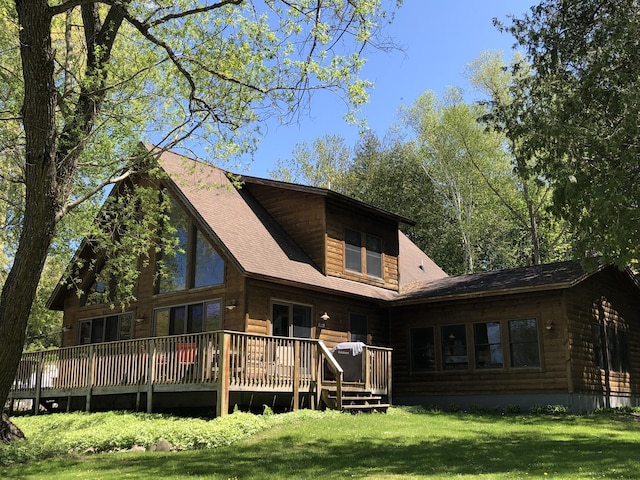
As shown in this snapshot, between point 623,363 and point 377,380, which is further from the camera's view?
point 623,363

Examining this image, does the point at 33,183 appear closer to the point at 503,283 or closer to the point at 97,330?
the point at 97,330

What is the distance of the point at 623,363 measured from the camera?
19109mm

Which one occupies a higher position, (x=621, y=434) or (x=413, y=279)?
(x=413, y=279)

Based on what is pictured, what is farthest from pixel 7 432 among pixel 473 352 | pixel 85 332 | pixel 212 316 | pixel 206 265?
pixel 473 352

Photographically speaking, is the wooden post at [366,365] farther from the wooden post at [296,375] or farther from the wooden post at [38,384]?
the wooden post at [38,384]

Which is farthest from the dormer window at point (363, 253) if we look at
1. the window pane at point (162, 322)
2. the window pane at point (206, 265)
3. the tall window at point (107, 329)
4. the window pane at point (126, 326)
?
the tall window at point (107, 329)

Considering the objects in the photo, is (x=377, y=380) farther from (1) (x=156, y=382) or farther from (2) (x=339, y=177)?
(2) (x=339, y=177)

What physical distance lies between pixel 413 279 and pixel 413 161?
650 inches

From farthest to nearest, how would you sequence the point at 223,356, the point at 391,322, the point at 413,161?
the point at 413,161
the point at 391,322
the point at 223,356

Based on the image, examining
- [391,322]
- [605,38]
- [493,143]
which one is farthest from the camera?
[493,143]

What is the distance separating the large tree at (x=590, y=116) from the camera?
36.4ft

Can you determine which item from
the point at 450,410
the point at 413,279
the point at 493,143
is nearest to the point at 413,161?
the point at 493,143

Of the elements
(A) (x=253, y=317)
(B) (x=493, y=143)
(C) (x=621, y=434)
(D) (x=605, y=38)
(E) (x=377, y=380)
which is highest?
(B) (x=493, y=143)

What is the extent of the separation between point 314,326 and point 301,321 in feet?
1.45
